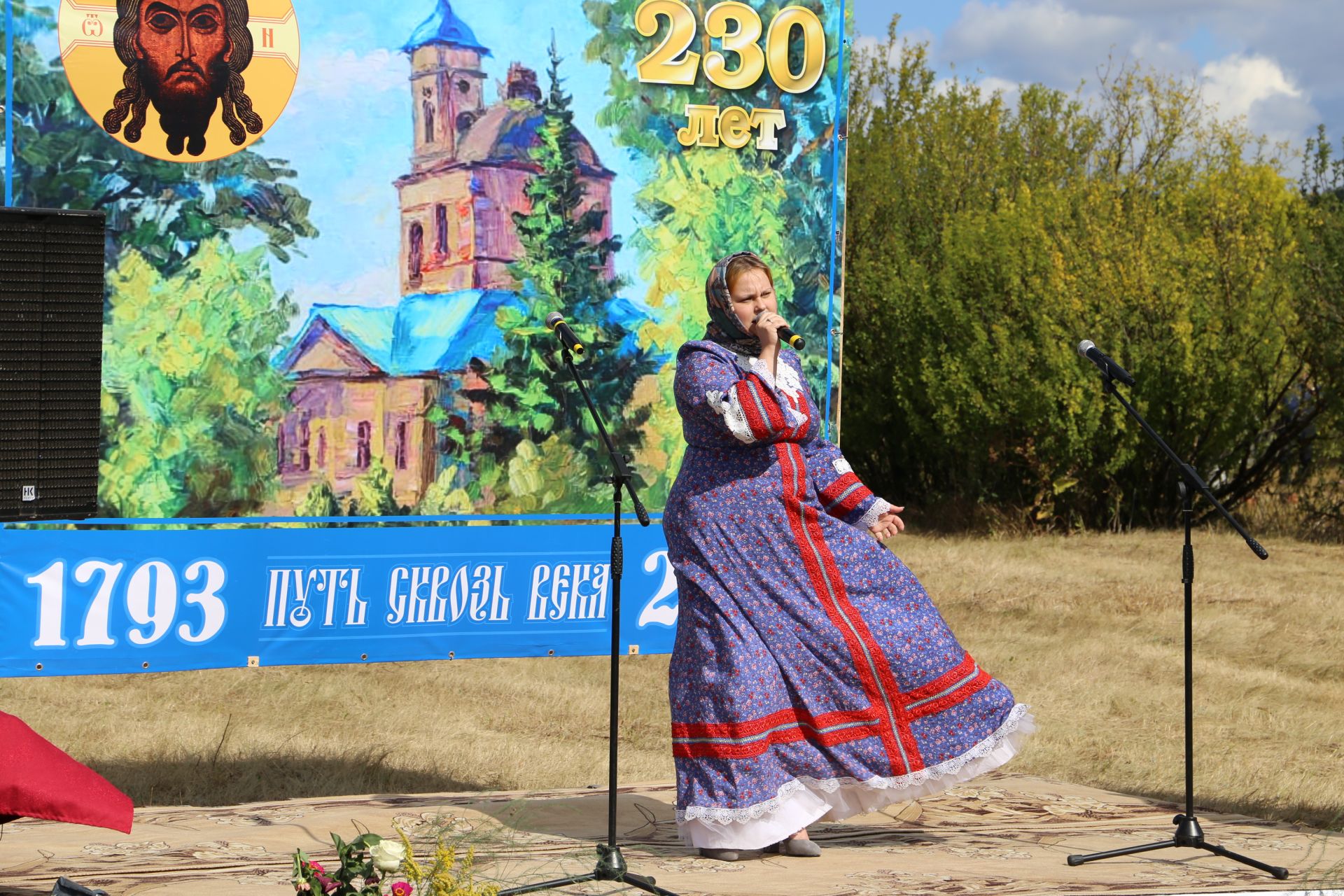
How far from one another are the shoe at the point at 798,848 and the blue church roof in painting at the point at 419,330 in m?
2.27

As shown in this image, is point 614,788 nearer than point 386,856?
No

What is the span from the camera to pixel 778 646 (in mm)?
4305

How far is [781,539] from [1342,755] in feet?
13.7

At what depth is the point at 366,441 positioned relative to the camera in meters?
5.63

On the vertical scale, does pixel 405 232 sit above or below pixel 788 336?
above

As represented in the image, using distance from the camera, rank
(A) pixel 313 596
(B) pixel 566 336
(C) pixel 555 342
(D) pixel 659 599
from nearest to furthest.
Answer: (B) pixel 566 336 < (A) pixel 313 596 < (C) pixel 555 342 < (D) pixel 659 599

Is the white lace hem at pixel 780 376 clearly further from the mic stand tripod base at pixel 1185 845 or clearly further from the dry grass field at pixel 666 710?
the dry grass field at pixel 666 710

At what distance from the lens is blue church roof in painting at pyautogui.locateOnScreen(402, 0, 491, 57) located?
5.68 metres

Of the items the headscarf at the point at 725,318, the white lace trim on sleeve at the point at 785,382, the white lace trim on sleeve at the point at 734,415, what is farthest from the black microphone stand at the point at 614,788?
the headscarf at the point at 725,318

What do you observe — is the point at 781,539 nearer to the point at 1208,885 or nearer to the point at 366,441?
the point at 1208,885

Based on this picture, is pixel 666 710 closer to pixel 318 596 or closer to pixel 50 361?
pixel 318 596

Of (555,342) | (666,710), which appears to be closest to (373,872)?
(555,342)

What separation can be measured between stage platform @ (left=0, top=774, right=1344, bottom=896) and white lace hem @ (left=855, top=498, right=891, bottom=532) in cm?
96

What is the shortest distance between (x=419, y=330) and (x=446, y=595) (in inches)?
39.7
